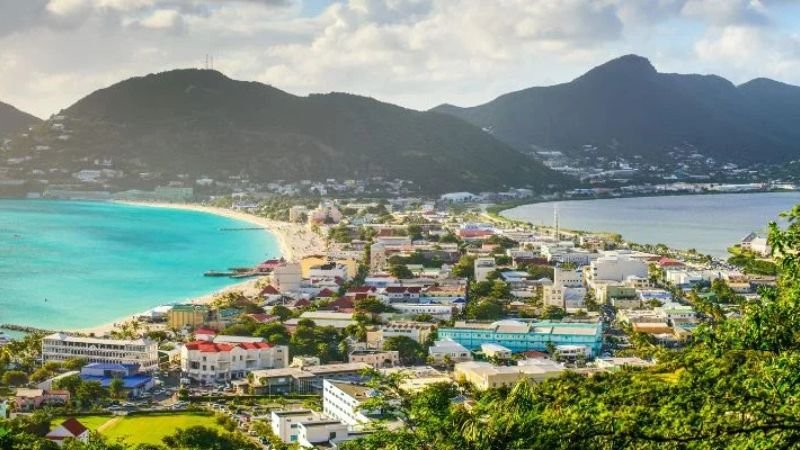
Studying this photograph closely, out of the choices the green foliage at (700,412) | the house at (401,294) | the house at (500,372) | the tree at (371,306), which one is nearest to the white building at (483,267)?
the house at (401,294)

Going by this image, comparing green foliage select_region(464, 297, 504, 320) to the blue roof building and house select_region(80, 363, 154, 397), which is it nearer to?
the blue roof building

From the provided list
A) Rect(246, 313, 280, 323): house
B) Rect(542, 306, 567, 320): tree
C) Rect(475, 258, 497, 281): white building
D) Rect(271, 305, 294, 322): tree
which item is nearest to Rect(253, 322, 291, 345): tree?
Rect(246, 313, 280, 323): house

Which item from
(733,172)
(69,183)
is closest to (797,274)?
(69,183)

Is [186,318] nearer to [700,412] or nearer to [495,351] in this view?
[495,351]

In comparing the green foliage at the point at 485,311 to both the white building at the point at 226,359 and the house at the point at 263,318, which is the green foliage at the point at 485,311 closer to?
the house at the point at 263,318

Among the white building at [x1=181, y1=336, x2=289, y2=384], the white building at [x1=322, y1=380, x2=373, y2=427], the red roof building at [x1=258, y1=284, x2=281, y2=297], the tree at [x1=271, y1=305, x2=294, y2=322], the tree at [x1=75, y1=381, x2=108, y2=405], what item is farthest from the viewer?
the red roof building at [x1=258, y1=284, x2=281, y2=297]

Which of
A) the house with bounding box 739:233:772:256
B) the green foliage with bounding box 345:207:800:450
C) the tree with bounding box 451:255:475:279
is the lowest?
the tree with bounding box 451:255:475:279

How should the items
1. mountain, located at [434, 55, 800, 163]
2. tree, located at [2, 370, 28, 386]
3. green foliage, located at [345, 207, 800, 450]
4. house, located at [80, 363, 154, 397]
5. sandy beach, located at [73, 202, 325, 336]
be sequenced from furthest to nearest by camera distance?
mountain, located at [434, 55, 800, 163]
sandy beach, located at [73, 202, 325, 336]
tree, located at [2, 370, 28, 386]
house, located at [80, 363, 154, 397]
green foliage, located at [345, 207, 800, 450]

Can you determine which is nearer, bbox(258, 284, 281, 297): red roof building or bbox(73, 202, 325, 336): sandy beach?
bbox(73, 202, 325, 336): sandy beach

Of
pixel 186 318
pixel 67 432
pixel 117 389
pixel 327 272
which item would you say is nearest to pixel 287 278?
pixel 327 272
